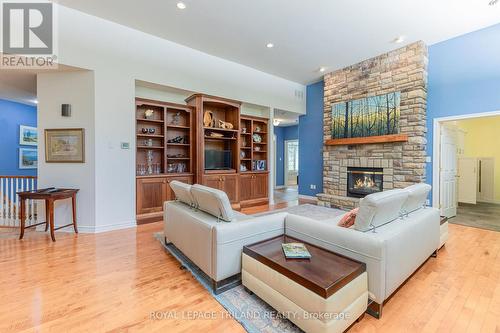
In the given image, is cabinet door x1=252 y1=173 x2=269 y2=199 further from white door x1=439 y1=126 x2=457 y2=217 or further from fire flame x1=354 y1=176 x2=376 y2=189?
white door x1=439 y1=126 x2=457 y2=217

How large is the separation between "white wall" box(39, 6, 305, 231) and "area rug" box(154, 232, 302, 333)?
2.44 m

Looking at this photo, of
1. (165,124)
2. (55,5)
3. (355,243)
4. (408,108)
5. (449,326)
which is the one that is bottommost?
(449,326)

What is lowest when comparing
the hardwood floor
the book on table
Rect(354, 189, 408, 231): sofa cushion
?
the hardwood floor

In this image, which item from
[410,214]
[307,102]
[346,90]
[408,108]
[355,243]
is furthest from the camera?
[307,102]

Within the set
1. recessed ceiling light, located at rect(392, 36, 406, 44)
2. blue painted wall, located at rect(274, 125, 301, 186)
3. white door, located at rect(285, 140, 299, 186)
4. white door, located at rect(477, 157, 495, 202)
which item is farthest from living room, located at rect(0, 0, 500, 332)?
white door, located at rect(285, 140, 299, 186)

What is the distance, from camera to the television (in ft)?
16.6

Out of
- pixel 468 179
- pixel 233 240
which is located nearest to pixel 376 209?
pixel 233 240

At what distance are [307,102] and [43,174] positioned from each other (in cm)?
628

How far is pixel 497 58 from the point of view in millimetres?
3762

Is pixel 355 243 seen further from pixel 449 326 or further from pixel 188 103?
pixel 188 103

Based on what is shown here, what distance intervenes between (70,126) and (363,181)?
19.2 feet

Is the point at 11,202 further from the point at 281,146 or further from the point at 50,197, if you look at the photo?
the point at 281,146

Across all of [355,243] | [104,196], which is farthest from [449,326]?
[104,196]

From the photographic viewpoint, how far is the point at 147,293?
1969 mm
